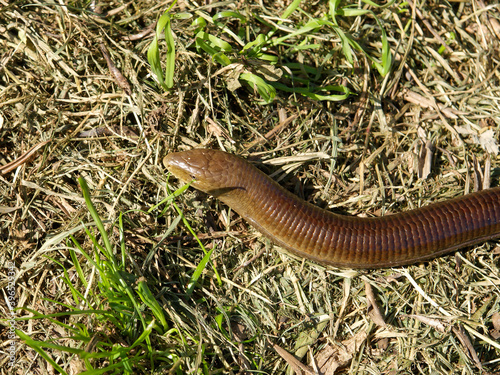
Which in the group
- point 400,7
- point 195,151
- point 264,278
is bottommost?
point 264,278

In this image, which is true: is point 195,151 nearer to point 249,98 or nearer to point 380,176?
point 249,98

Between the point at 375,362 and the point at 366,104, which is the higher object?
the point at 366,104

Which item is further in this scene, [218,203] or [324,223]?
[218,203]

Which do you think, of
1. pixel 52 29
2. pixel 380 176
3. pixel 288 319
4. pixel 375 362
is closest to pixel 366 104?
pixel 380 176
